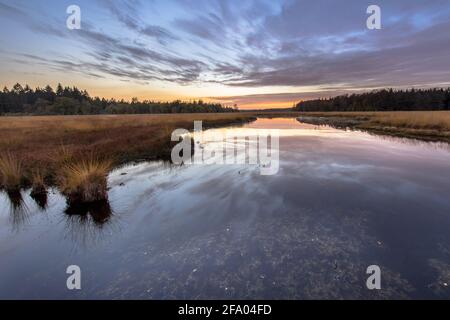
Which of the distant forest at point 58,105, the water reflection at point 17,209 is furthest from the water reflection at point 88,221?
the distant forest at point 58,105

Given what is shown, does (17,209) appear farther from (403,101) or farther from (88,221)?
(403,101)

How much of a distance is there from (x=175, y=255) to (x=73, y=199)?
4626 millimetres

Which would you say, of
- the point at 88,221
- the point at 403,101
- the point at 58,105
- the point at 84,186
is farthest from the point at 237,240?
the point at 403,101

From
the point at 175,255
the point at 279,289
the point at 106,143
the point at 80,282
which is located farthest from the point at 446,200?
the point at 106,143

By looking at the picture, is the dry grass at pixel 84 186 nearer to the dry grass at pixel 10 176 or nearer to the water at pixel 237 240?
the water at pixel 237 240

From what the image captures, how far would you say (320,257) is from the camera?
4.40 meters

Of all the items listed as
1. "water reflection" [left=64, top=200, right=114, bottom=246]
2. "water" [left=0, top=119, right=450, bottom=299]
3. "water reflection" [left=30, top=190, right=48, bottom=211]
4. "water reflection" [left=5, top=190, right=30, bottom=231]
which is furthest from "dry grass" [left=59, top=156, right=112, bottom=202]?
"water reflection" [left=5, top=190, right=30, bottom=231]

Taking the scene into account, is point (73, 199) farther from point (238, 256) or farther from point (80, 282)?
point (238, 256)

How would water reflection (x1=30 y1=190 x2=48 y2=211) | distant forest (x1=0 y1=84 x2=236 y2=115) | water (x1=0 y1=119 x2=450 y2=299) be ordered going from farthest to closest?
distant forest (x1=0 y1=84 x2=236 y2=115) < water reflection (x1=30 y1=190 x2=48 y2=211) < water (x1=0 y1=119 x2=450 y2=299)

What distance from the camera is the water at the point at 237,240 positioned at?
3.75 m

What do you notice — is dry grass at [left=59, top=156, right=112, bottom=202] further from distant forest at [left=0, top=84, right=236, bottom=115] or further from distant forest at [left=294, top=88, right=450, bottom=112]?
distant forest at [left=294, top=88, right=450, bottom=112]

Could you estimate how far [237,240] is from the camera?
16.7 feet

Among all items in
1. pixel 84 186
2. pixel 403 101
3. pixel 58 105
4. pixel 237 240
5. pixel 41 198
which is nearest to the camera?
pixel 237 240

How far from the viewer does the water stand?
147 inches
